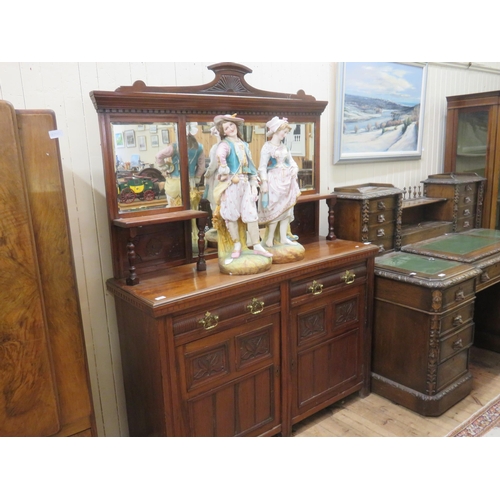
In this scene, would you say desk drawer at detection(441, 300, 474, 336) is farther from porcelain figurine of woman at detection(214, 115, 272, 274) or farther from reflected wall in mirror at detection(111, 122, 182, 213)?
reflected wall in mirror at detection(111, 122, 182, 213)

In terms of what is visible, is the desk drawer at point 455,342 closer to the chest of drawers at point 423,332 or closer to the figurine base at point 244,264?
the chest of drawers at point 423,332

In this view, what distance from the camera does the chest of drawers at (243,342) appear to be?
1.93 metres

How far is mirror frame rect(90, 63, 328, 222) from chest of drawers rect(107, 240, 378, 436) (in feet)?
1.47

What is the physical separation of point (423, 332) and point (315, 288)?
30.0 inches

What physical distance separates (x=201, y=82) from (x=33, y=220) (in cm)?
144

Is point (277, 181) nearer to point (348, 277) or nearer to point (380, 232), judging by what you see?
point (348, 277)

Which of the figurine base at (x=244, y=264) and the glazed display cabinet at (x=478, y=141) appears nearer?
the figurine base at (x=244, y=264)

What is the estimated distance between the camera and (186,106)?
2.23m

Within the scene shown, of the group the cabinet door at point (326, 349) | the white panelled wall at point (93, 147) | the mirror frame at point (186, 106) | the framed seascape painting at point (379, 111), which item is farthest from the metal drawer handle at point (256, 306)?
the framed seascape painting at point (379, 111)

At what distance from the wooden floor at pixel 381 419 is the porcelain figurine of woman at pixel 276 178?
1142mm

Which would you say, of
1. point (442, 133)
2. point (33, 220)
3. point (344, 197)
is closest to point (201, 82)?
point (344, 197)

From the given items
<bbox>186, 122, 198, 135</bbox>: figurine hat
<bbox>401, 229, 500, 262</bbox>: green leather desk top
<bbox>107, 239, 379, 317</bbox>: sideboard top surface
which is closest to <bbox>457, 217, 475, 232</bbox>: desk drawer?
<bbox>401, 229, 500, 262</bbox>: green leather desk top

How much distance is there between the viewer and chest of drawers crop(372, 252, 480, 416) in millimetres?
2574

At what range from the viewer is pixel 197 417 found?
2041 mm
